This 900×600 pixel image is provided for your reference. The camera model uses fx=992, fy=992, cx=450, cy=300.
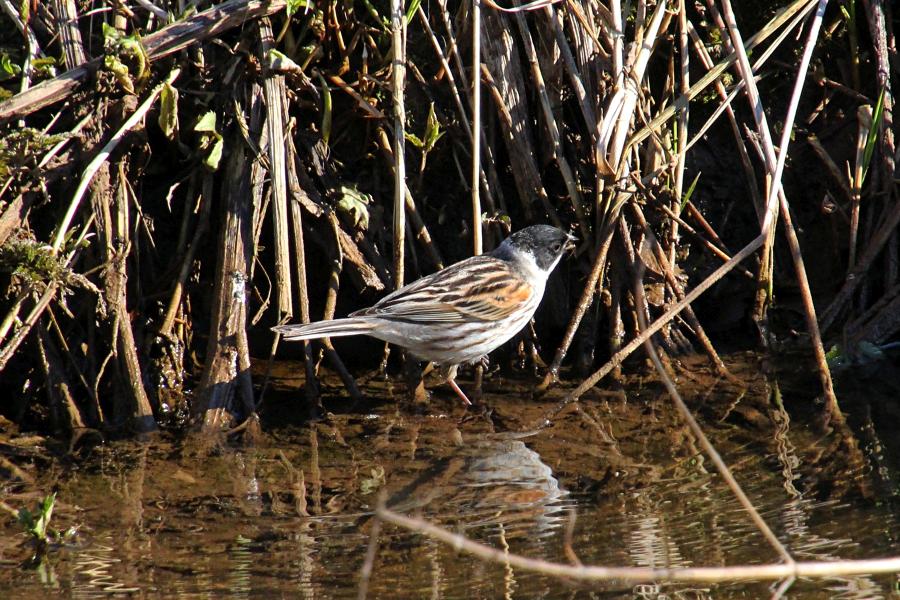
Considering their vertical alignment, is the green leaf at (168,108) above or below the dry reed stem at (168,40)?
below

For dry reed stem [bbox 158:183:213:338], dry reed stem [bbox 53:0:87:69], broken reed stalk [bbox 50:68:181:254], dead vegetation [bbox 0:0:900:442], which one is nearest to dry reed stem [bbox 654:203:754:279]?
dead vegetation [bbox 0:0:900:442]

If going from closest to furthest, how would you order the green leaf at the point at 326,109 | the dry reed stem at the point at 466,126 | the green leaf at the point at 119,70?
the green leaf at the point at 119,70
the green leaf at the point at 326,109
the dry reed stem at the point at 466,126

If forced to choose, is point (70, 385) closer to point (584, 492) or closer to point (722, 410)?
point (584, 492)

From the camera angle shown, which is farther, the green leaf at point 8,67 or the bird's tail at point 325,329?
the green leaf at point 8,67

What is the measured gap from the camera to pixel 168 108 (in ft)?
19.5

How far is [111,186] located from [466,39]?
245 centimetres

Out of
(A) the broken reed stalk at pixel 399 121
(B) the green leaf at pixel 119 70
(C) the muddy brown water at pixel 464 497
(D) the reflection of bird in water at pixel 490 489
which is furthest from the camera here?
(A) the broken reed stalk at pixel 399 121

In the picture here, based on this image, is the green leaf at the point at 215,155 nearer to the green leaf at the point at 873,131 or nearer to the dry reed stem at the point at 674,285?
the dry reed stem at the point at 674,285

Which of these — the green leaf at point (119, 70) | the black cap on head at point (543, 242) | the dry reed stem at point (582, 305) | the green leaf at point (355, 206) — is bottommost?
the dry reed stem at point (582, 305)

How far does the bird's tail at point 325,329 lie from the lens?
5617 mm

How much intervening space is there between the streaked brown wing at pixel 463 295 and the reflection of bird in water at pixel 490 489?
0.96m

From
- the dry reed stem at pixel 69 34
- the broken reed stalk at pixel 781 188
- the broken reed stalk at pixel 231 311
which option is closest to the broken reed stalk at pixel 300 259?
the broken reed stalk at pixel 231 311

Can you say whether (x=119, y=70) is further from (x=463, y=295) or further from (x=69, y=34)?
(x=463, y=295)

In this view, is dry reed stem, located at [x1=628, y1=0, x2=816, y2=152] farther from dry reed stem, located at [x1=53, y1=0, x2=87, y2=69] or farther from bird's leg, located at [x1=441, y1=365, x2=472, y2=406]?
dry reed stem, located at [x1=53, y1=0, x2=87, y2=69]
